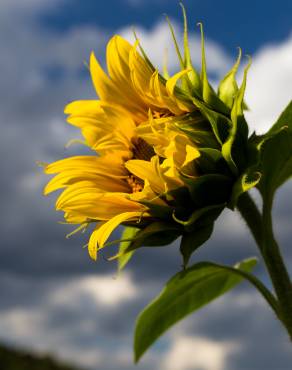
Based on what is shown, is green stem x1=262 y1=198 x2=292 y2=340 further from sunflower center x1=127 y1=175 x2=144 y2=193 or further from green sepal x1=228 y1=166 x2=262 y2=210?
sunflower center x1=127 y1=175 x2=144 y2=193

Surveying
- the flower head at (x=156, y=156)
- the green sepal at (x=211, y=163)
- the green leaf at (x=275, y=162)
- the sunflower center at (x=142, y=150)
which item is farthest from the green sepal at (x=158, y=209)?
the green leaf at (x=275, y=162)

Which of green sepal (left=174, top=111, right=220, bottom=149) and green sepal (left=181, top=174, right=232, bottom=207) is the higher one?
green sepal (left=174, top=111, right=220, bottom=149)

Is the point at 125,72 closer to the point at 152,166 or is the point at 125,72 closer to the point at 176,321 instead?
the point at 152,166

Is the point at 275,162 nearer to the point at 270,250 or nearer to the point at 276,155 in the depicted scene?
the point at 276,155

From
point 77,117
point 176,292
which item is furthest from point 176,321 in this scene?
point 77,117

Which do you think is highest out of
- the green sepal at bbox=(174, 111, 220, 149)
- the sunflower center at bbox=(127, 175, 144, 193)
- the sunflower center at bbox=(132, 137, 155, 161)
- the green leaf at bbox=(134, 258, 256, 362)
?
the green sepal at bbox=(174, 111, 220, 149)

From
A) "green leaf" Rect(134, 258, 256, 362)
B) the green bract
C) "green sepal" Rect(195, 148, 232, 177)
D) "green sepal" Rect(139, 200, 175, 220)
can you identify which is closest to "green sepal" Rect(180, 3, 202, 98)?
the green bract

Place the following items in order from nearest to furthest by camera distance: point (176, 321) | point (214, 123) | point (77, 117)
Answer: point (214, 123) → point (77, 117) → point (176, 321)

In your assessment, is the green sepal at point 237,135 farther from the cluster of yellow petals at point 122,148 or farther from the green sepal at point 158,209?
the green sepal at point 158,209
